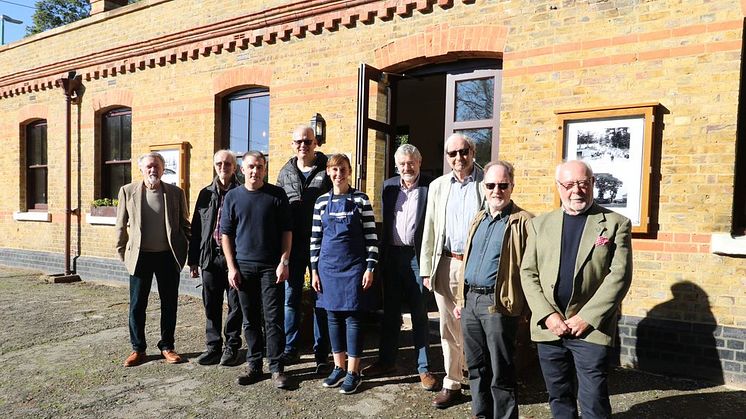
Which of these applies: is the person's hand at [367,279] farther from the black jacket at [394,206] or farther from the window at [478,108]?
the window at [478,108]

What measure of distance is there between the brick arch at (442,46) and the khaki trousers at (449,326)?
2.87 m

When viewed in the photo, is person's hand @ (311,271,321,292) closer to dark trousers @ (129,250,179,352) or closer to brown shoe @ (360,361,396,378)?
brown shoe @ (360,361,396,378)

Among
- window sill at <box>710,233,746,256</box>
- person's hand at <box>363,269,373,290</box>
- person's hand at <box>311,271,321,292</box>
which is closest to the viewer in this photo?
person's hand at <box>363,269,373,290</box>

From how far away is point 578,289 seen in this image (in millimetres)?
2697

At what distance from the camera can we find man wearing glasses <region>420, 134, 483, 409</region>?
139 inches

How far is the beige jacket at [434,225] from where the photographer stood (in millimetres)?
3605

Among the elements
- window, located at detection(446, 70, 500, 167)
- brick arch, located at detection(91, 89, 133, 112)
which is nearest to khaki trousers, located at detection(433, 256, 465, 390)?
window, located at detection(446, 70, 500, 167)

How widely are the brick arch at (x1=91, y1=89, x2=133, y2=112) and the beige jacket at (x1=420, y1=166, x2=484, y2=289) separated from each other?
A: 22.6 feet

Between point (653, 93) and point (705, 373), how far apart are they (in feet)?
8.29

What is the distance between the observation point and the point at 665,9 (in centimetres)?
450

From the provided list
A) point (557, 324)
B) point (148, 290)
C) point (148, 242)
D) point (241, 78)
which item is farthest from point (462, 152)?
point (241, 78)

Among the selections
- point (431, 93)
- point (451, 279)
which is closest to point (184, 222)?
point (451, 279)

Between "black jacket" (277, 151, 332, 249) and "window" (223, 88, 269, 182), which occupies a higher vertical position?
"window" (223, 88, 269, 182)

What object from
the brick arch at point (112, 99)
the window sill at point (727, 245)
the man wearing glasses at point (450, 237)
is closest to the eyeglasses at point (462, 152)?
the man wearing glasses at point (450, 237)
